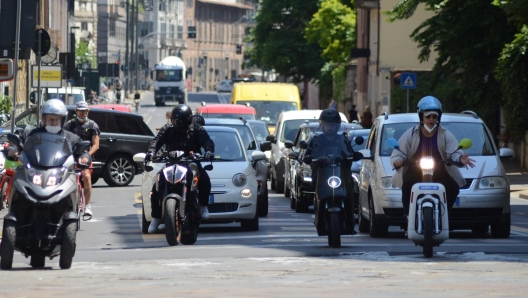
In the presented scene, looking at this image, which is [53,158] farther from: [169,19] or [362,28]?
[169,19]

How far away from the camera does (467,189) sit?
53.8 ft

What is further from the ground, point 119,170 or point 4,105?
point 4,105

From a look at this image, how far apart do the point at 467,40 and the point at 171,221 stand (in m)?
23.2

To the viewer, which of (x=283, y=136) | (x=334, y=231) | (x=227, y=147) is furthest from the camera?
(x=283, y=136)

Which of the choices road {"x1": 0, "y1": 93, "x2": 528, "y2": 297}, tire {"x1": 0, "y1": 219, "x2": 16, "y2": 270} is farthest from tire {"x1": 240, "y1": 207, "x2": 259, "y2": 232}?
tire {"x1": 0, "y1": 219, "x2": 16, "y2": 270}

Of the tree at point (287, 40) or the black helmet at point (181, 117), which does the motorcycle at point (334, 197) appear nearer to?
the black helmet at point (181, 117)

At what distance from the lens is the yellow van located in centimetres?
4106

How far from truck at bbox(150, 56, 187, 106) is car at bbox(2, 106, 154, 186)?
240 ft

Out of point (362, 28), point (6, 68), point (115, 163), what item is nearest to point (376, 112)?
point (362, 28)

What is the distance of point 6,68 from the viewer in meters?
22.6

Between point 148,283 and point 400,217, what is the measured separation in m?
6.39

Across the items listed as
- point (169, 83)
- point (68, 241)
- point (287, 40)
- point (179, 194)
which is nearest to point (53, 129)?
point (68, 241)

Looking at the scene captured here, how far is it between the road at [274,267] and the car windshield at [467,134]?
110cm

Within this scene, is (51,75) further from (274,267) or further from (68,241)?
(274,267)
